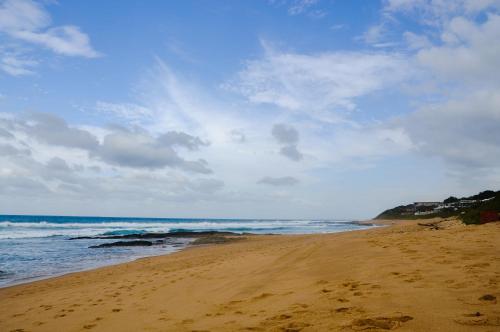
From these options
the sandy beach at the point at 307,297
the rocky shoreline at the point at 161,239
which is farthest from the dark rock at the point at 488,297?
the rocky shoreline at the point at 161,239

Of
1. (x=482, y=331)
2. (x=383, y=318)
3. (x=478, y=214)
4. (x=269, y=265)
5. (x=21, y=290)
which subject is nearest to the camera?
(x=482, y=331)

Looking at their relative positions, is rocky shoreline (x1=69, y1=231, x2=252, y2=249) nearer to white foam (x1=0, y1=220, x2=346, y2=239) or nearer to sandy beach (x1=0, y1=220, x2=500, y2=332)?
white foam (x1=0, y1=220, x2=346, y2=239)

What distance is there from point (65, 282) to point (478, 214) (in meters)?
16.6

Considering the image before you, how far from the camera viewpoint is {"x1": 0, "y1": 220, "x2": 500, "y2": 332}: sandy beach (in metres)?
4.19

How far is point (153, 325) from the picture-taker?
548 cm

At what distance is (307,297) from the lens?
18.1ft

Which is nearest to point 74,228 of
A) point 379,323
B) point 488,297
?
point 379,323

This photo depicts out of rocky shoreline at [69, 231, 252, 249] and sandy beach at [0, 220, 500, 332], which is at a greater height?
sandy beach at [0, 220, 500, 332]

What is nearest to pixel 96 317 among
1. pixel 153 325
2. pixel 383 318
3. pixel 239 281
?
pixel 153 325

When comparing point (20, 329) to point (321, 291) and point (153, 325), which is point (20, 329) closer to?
point (153, 325)

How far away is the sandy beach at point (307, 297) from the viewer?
13.8 ft

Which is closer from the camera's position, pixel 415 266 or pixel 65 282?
pixel 415 266

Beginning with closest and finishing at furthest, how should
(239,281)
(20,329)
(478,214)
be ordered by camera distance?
(20,329) → (239,281) → (478,214)

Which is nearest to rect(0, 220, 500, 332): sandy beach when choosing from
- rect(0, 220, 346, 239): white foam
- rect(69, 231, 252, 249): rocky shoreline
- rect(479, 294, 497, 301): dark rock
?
rect(479, 294, 497, 301): dark rock
